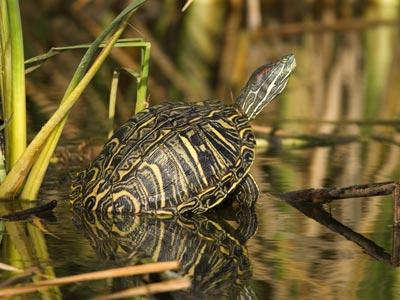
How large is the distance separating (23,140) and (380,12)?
9.04 m

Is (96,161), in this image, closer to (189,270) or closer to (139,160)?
(139,160)

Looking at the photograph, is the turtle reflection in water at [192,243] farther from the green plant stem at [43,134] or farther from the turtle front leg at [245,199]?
the green plant stem at [43,134]

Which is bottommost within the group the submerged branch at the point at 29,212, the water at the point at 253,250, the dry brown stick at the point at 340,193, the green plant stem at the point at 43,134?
the water at the point at 253,250

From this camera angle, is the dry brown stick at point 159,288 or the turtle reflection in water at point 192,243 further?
the turtle reflection in water at point 192,243

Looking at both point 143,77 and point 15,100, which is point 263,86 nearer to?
point 143,77

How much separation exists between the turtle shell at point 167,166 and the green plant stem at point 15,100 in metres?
0.26

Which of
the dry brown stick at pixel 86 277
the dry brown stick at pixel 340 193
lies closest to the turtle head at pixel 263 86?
the dry brown stick at pixel 340 193

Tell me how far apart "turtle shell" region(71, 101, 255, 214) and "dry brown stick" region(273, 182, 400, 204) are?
24 centimetres

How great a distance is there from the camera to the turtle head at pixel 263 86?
4.40 metres

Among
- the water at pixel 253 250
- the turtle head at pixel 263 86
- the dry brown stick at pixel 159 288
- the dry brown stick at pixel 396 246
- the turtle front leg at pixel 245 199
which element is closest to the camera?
the dry brown stick at pixel 159 288

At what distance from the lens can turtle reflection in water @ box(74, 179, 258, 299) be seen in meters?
2.95

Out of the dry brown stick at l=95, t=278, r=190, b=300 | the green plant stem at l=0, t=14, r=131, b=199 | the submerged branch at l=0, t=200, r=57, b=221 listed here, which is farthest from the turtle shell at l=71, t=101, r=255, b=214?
the dry brown stick at l=95, t=278, r=190, b=300

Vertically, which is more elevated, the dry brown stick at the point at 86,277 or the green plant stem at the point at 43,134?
the green plant stem at the point at 43,134

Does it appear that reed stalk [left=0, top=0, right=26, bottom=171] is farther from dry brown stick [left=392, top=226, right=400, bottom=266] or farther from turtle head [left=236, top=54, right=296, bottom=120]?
dry brown stick [left=392, top=226, right=400, bottom=266]
